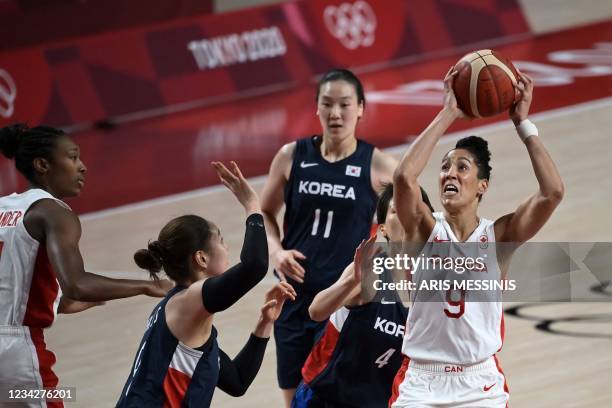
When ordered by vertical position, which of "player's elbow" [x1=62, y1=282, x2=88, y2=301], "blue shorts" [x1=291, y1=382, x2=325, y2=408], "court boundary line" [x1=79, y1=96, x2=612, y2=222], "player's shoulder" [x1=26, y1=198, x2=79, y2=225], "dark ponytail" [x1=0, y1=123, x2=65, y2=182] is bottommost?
"blue shorts" [x1=291, y1=382, x2=325, y2=408]

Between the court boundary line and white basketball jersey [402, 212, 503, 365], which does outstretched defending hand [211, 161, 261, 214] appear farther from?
the court boundary line

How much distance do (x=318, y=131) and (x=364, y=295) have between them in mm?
8869

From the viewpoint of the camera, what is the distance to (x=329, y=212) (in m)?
6.64

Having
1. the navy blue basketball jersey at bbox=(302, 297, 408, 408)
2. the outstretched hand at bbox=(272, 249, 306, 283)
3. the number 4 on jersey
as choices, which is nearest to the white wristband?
the navy blue basketball jersey at bbox=(302, 297, 408, 408)

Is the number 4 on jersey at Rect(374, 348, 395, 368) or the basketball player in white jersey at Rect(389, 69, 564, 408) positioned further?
the number 4 on jersey at Rect(374, 348, 395, 368)

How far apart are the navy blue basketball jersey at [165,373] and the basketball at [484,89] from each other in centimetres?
149

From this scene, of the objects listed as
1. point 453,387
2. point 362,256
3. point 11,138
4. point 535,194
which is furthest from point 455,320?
point 11,138

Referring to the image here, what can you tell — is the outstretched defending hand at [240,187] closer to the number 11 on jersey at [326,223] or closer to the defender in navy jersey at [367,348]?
the defender in navy jersey at [367,348]

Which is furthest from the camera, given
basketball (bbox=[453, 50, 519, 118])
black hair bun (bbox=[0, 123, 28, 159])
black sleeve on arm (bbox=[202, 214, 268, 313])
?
black hair bun (bbox=[0, 123, 28, 159])

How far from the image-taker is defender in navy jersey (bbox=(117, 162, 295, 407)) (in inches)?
186

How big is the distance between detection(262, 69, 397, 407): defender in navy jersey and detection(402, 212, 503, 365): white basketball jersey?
152 centimetres

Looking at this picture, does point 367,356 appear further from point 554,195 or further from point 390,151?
point 390,151

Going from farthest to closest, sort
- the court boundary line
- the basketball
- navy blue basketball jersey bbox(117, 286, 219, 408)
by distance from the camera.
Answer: the court boundary line
the basketball
navy blue basketball jersey bbox(117, 286, 219, 408)

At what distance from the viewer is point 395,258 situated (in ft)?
17.6
